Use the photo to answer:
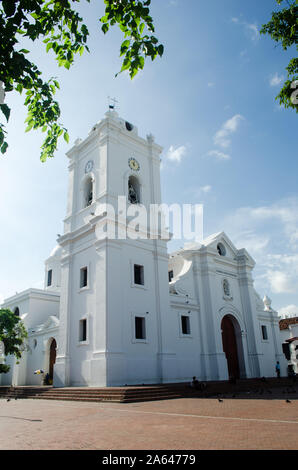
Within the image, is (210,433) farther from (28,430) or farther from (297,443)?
(28,430)

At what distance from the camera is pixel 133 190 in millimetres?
22391

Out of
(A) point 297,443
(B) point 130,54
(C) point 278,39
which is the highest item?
(C) point 278,39

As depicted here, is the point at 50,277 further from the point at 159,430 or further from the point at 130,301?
the point at 159,430

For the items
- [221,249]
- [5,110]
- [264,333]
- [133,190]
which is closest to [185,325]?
[221,249]

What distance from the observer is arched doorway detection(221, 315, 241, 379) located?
2469 centimetres

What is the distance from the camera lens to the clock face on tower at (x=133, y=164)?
72.7 ft

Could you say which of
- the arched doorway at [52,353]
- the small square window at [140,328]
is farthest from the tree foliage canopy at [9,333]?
the small square window at [140,328]

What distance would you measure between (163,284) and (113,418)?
39.6 feet

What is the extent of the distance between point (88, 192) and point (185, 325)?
10732mm

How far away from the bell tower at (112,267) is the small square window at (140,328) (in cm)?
5

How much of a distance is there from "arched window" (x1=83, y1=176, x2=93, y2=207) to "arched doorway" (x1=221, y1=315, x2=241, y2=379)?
12.8 metres

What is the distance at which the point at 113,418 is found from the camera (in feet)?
29.0

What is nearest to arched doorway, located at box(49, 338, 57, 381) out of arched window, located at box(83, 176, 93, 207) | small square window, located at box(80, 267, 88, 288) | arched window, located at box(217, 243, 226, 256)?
small square window, located at box(80, 267, 88, 288)
